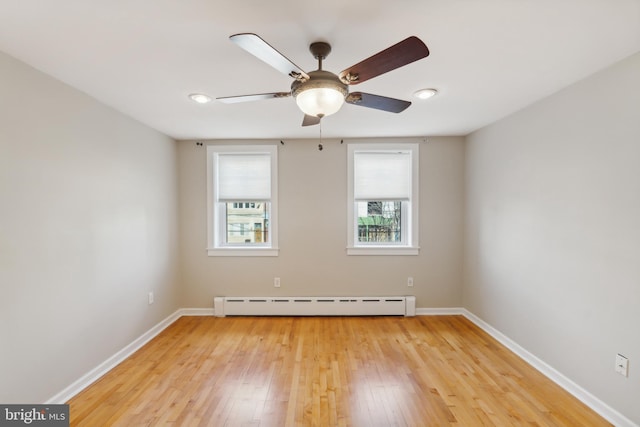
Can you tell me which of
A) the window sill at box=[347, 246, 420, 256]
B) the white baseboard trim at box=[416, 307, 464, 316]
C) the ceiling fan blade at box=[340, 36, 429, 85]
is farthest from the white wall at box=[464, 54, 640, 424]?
the ceiling fan blade at box=[340, 36, 429, 85]

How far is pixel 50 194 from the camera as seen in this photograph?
1.95 metres

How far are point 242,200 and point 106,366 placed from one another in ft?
7.22

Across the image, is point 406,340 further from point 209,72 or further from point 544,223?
point 209,72

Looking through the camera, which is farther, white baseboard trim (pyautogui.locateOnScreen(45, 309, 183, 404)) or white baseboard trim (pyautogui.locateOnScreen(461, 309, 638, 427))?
white baseboard trim (pyautogui.locateOnScreen(45, 309, 183, 404))

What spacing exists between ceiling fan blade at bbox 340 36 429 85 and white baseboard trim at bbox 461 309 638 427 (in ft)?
8.63

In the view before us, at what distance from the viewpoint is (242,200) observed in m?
3.75

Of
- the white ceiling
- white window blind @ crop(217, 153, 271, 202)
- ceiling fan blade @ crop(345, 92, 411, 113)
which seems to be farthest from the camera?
white window blind @ crop(217, 153, 271, 202)

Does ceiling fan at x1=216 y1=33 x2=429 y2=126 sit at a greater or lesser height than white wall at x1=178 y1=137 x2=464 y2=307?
greater

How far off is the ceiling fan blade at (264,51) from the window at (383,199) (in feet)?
7.74

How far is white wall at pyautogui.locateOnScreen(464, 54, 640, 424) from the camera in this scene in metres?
1.77

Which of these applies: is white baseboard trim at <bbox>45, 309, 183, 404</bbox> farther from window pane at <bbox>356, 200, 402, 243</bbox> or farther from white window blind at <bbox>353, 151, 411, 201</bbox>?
white window blind at <bbox>353, 151, 411, 201</bbox>

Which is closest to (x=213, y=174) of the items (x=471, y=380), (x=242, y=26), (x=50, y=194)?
(x=50, y=194)

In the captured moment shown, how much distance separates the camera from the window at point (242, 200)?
12.1 ft

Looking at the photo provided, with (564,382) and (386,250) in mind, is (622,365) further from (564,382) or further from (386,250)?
(386,250)
